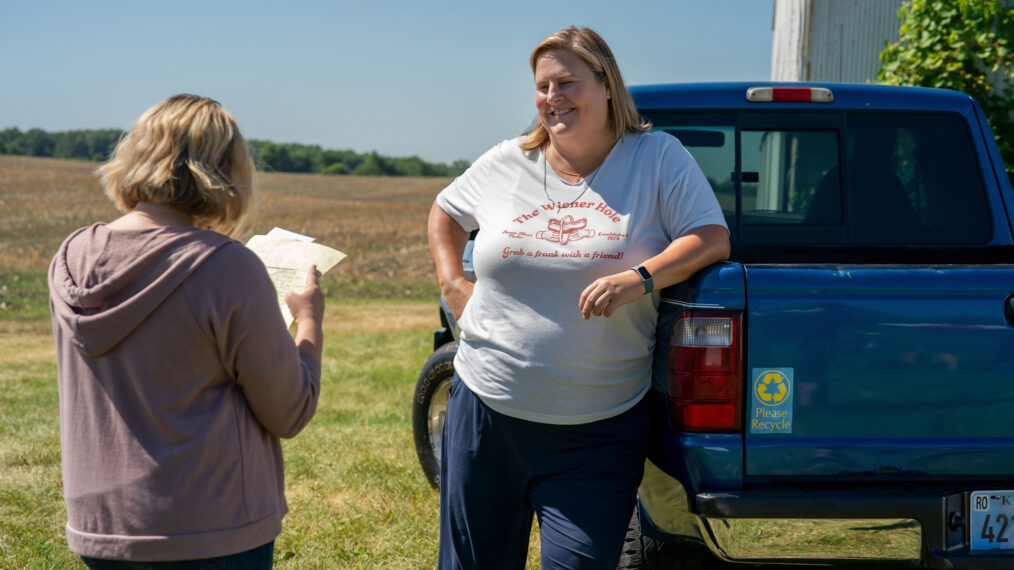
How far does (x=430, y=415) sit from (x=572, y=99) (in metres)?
2.68

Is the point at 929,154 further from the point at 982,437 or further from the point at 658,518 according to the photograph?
the point at 658,518

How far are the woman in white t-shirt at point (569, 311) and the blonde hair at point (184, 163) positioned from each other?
0.82 metres

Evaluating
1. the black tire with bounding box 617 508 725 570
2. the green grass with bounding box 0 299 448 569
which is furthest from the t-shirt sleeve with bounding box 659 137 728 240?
the green grass with bounding box 0 299 448 569

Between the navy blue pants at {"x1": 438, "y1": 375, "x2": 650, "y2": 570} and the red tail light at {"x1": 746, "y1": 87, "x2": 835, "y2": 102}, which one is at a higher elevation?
the red tail light at {"x1": 746, "y1": 87, "x2": 835, "y2": 102}

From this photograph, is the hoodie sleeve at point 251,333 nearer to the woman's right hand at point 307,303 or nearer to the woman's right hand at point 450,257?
the woman's right hand at point 307,303

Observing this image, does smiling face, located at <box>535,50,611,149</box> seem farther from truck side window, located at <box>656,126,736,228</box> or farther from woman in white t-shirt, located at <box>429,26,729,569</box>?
truck side window, located at <box>656,126,736,228</box>

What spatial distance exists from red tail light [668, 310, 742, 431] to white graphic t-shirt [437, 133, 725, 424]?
0.32 ft

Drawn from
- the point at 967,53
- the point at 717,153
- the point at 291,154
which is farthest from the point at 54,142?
the point at 717,153

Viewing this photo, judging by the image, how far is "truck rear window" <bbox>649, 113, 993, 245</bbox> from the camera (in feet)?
11.6

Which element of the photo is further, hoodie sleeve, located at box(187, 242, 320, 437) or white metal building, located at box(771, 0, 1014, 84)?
white metal building, located at box(771, 0, 1014, 84)

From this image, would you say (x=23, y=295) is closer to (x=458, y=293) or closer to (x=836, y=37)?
(x=836, y=37)

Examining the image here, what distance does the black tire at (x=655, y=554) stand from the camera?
280 cm

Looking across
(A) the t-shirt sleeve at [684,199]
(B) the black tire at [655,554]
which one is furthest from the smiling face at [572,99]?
(B) the black tire at [655,554]

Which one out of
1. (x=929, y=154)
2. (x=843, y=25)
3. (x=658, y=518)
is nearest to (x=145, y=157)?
(x=658, y=518)
